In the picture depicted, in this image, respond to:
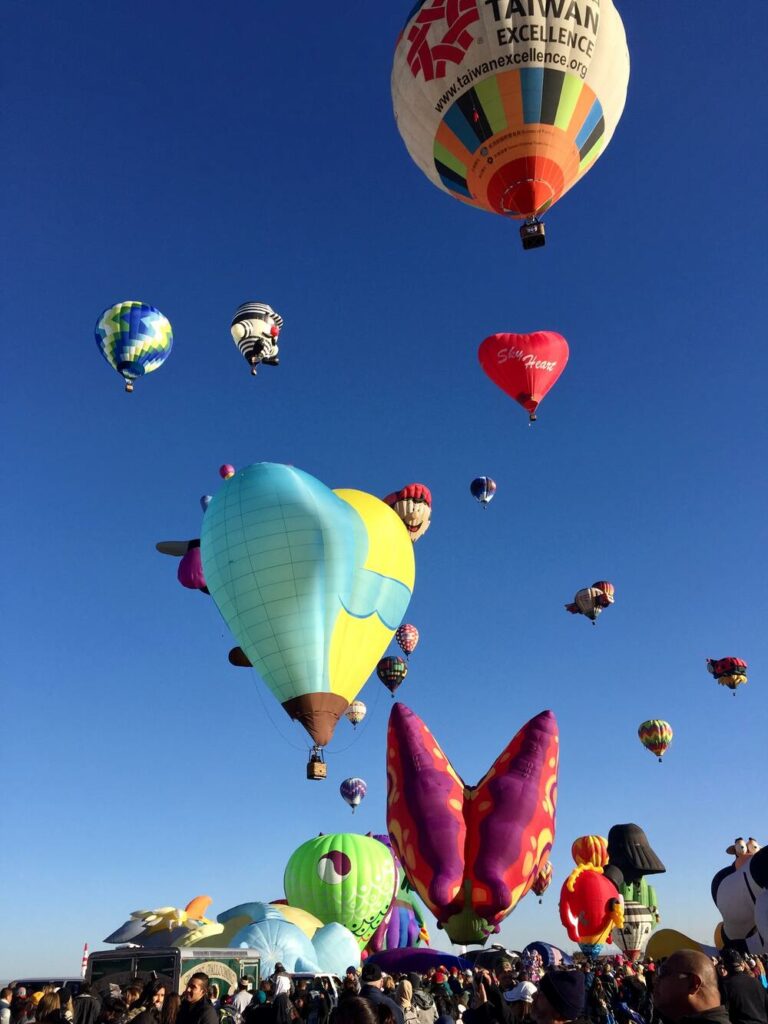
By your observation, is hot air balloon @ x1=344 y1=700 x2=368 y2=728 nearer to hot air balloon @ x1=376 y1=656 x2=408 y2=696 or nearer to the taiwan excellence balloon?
hot air balloon @ x1=376 y1=656 x2=408 y2=696

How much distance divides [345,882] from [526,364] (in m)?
14.5

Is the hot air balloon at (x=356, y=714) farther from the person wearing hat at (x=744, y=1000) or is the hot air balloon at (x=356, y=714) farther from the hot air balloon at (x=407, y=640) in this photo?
the person wearing hat at (x=744, y=1000)

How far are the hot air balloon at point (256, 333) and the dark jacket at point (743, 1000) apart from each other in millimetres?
18688

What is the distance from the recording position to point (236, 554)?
61.5ft

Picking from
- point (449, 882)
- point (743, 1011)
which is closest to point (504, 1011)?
point (743, 1011)

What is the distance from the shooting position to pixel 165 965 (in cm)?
1254

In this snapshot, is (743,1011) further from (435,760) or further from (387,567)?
(387,567)

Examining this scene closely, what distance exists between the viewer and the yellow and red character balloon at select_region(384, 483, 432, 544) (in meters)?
25.1

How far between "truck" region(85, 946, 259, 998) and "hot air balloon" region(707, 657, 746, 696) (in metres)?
32.1

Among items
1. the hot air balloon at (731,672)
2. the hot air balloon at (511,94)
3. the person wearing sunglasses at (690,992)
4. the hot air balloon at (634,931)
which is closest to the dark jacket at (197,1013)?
the person wearing sunglasses at (690,992)

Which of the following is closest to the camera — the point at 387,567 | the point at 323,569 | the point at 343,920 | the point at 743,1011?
the point at 743,1011

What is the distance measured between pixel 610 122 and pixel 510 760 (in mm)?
12202

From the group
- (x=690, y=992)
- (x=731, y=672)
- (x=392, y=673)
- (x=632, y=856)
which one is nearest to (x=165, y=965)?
(x=690, y=992)

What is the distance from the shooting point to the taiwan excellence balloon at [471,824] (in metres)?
14.4
